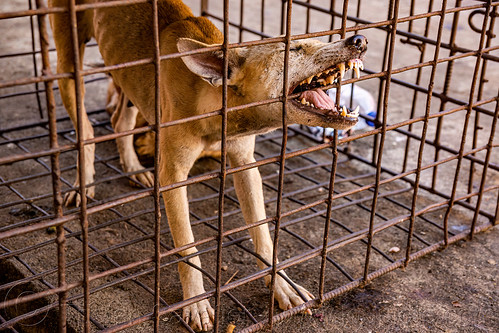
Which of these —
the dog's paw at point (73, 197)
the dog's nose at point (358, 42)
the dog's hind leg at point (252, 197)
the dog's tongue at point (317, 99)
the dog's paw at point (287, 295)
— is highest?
the dog's nose at point (358, 42)

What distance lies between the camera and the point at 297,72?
2.56 metres

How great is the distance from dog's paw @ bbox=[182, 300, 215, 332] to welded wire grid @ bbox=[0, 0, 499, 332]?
0.05 meters

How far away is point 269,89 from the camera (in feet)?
8.59

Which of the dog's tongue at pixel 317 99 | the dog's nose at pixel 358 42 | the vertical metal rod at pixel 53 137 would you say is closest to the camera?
the vertical metal rod at pixel 53 137

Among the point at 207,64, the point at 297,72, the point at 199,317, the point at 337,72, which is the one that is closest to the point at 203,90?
the point at 207,64

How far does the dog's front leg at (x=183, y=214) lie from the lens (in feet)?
9.36

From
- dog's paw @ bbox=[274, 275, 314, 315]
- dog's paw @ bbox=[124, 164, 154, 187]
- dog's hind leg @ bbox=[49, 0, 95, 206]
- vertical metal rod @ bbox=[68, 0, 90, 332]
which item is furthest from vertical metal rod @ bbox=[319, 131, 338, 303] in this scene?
dog's paw @ bbox=[124, 164, 154, 187]

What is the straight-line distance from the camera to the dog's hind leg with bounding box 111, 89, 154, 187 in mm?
4195

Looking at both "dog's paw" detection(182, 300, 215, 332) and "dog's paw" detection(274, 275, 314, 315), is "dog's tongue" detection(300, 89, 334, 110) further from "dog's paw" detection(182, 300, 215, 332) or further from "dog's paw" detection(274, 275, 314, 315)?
"dog's paw" detection(182, 300, 215, 332)

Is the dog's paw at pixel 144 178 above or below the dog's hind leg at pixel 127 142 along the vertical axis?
below

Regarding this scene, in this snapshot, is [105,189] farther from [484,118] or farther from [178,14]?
[484,118]

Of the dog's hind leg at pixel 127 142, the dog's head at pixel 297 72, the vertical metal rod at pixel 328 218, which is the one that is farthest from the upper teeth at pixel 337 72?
the dog's hind leg at pixel 127 142

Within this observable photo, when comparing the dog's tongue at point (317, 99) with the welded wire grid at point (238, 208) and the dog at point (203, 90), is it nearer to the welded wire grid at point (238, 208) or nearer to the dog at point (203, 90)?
the dog at point (203, 90)

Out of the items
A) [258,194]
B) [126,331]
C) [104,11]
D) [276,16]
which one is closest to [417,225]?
[258,194]
